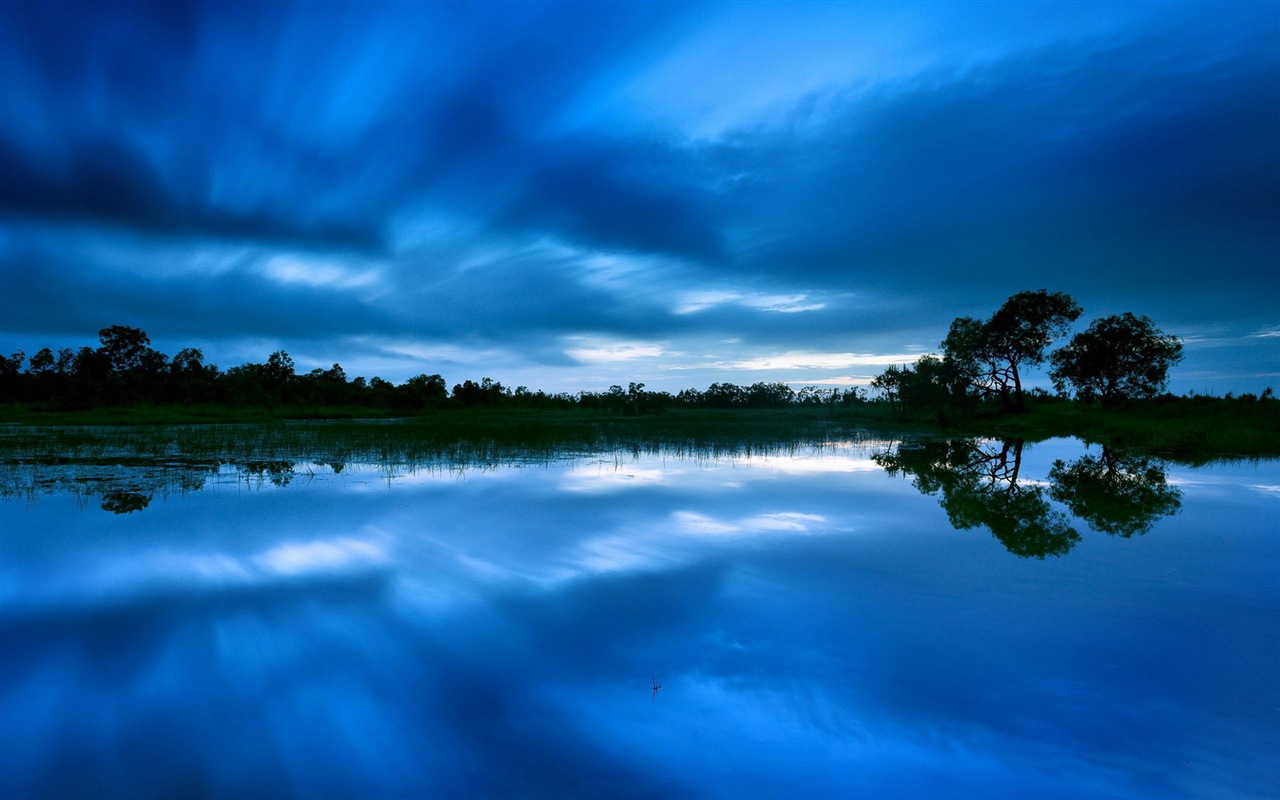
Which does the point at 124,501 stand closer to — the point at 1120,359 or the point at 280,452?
the point at 280,452

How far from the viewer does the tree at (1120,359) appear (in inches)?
1588

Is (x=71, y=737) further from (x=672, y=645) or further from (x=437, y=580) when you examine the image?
(x=672, y=645)

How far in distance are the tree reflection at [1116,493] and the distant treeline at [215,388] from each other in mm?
54224

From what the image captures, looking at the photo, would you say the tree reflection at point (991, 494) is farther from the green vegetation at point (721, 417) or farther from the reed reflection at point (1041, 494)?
the green vegetation at point (721, 417)

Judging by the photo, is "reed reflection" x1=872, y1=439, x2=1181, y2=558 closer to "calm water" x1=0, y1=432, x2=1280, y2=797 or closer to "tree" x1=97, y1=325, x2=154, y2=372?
"calm water" x1=0, y1=432, x2=1280, y2=797

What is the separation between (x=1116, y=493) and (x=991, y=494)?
2965mm

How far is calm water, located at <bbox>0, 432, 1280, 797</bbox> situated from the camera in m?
3.98

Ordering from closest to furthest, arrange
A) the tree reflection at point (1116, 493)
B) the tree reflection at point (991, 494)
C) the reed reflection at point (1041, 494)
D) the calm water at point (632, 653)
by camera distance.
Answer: the calm water at point (632, 653)
the tree reflection at point (991, 494)
the reed reflection at point (1041, 494)
the tree reflection at point (1116, 493)

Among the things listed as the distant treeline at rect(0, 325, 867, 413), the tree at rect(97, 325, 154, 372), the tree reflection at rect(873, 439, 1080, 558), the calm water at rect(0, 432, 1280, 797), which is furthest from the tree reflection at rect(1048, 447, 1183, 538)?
the tree at rect(97, 325, 154, 372)

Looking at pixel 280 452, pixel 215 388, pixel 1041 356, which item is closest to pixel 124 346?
pixel 215 388

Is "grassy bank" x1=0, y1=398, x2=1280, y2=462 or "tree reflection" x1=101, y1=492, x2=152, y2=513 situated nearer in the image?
"tree reflection" x1=101, y1=492, x2=152, y2=513

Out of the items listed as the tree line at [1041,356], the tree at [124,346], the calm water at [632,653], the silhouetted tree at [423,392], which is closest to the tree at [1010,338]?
the tree line at [1041,356]

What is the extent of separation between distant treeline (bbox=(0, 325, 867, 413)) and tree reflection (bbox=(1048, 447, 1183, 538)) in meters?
54.2

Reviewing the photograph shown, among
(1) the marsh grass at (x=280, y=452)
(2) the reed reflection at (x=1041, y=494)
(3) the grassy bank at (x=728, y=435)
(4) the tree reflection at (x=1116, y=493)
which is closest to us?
(2) the reed reflection at (x=1041, y=494)
